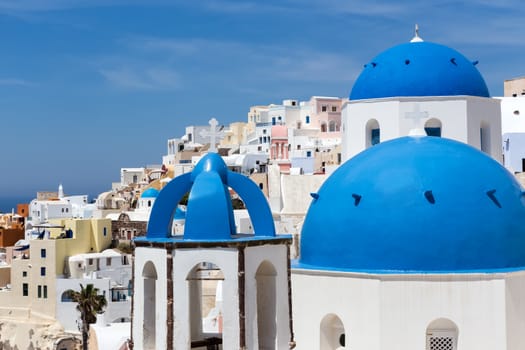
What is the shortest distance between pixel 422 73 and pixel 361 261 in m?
8.83

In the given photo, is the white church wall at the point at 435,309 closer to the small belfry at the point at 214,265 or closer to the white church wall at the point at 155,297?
the small belfry at the point at 214,265

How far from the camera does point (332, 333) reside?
53.5 feet

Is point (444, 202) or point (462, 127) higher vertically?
point (462, 127)

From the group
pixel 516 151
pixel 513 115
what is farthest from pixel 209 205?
pixel 513 115

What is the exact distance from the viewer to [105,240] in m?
49.5

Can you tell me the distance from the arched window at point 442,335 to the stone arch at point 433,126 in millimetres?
9148

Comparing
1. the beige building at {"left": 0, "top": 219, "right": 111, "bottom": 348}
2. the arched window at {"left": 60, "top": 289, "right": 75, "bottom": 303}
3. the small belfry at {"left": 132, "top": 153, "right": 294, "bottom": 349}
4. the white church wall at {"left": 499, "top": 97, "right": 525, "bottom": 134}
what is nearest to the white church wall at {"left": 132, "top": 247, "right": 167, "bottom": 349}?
the small belfry at {"left": 132, "top": 153, "right": 294, "bottom": 349}

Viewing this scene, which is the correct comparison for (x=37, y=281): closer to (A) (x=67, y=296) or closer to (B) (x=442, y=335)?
(A) (x=67, y=296)

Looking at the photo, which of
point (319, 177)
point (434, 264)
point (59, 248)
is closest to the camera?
point (434, 264)

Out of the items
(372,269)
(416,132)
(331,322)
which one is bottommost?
(331,322)

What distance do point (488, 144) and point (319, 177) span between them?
48.4 ft

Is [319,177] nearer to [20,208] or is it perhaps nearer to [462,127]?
[462,127]

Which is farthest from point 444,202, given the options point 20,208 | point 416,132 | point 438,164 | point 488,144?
point 20,208

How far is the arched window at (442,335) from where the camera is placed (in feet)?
49.7
